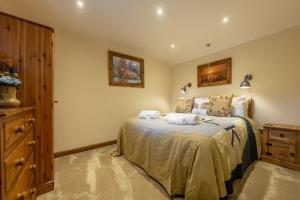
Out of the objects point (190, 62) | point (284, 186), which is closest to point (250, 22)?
point (190, 62)

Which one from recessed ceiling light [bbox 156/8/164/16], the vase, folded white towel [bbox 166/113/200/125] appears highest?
recessed ceiling light [bbox 156/8/164/16]

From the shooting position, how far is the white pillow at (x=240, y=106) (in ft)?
8.93

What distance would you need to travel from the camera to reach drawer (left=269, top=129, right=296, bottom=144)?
212 cm

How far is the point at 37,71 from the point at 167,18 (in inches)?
78.8

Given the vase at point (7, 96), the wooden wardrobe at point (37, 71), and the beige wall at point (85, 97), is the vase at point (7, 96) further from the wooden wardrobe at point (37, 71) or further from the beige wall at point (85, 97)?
the beige wall at point (85, 97)

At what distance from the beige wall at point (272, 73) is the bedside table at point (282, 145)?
0.42m

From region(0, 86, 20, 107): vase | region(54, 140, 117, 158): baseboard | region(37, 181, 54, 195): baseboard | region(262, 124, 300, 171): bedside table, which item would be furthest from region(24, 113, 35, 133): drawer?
region(262, 124, 300, 171): bedside table

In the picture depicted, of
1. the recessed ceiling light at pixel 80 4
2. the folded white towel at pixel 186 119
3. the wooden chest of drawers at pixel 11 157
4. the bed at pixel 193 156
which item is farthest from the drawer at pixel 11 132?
the recessed ceiling light at pixel 80 4

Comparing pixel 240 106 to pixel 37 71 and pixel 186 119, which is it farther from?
pixel 37 71

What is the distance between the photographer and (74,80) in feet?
9.11

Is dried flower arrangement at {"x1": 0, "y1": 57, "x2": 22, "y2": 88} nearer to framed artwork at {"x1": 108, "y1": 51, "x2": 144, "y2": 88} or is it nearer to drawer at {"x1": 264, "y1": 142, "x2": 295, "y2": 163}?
framed artwork at {"x1": 108, "y1": 51, "x2": 144, "y2": 88}

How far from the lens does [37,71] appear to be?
153 cm

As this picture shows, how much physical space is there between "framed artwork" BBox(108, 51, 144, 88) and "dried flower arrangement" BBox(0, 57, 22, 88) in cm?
196

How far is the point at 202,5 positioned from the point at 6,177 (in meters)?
2.65
